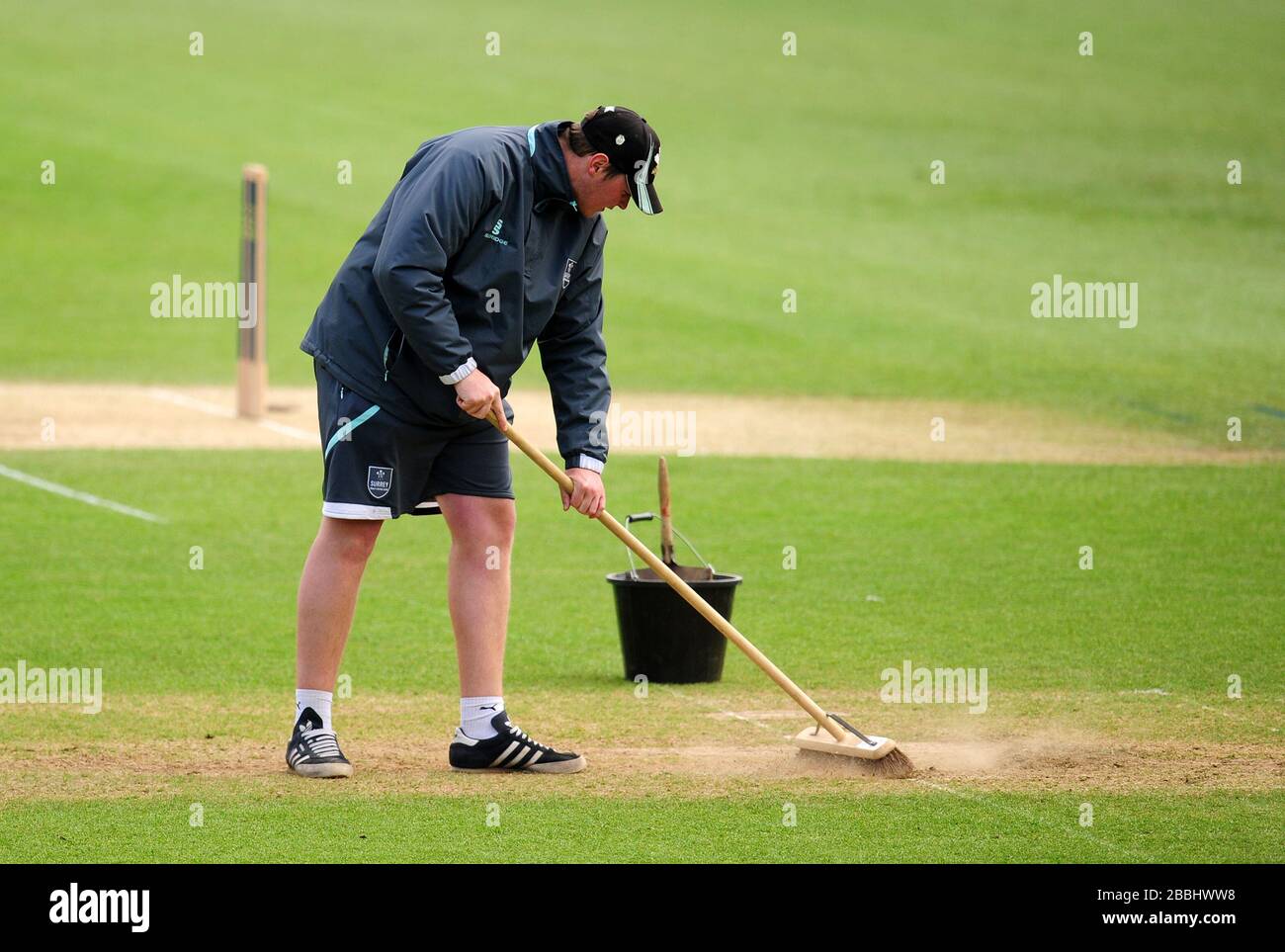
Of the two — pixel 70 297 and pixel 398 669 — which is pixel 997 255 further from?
pixel 398 669

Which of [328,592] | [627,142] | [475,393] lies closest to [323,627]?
[328,592]

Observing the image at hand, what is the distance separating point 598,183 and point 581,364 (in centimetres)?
69

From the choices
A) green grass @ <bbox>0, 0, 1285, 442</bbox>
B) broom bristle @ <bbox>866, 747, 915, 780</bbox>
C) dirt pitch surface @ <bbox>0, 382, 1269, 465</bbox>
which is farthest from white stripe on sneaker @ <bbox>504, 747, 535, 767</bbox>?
green grass @ <bbox>0, 0, 1285, 442</bbox>

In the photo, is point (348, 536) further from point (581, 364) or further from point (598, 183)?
point (598, 183)

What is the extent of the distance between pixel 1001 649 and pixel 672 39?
4000cm

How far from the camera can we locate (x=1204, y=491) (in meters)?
12.8

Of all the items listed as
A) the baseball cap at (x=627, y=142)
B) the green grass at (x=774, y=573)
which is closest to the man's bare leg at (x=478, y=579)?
the baseball cap at (x=627, y=142)

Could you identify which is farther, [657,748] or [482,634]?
[657,748]

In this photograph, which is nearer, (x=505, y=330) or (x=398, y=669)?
(x=505, y=330)

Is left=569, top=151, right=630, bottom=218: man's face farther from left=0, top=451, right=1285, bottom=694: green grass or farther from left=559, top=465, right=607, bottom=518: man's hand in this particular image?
left=0, top=451, right=1285, bottom=694: green grass

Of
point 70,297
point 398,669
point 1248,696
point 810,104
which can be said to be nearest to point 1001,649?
point 1248,696

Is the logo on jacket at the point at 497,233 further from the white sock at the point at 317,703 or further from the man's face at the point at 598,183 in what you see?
the white sock at the point at 317,703

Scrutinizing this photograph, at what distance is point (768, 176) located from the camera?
114 ft

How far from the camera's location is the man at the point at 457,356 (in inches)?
224
